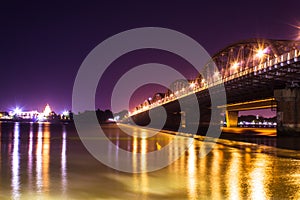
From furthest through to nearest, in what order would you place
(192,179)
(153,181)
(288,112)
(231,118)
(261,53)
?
(231,118), (261,53), (288,112), (192,179), (153,181)

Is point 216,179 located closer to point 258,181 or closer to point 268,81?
point 258,181

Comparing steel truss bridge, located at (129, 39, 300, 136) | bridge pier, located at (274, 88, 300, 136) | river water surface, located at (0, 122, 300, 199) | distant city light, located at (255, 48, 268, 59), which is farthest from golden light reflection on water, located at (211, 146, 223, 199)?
distant city light, located at (255, 48, 268, 59)

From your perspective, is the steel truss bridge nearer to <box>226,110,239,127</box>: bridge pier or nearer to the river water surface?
<box>226,110,239,127</box>: bridge pier

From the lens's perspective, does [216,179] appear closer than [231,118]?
Yes

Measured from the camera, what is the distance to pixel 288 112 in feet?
225

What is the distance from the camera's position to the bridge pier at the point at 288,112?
67.6m

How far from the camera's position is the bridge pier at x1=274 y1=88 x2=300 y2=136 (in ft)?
222

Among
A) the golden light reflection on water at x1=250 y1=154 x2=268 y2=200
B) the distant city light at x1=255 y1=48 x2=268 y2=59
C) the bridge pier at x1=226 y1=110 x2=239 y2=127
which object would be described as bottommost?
the golden light reflection on water at x1=250 y1=154 x2=268 y2=200

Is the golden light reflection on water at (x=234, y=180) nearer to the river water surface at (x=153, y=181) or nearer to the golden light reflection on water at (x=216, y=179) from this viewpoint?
the river water surface at (x=153, y=181)

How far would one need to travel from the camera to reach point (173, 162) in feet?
76.0

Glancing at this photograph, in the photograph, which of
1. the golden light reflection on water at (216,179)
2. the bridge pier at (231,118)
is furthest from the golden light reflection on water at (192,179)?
the bridge pier at (231,118)

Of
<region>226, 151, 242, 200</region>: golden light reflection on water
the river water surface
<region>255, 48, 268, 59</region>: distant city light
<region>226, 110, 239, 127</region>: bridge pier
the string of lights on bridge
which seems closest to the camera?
the river water surface

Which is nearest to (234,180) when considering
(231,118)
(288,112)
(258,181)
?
(258,181)

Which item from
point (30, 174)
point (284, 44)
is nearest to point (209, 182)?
point (30, 174)
